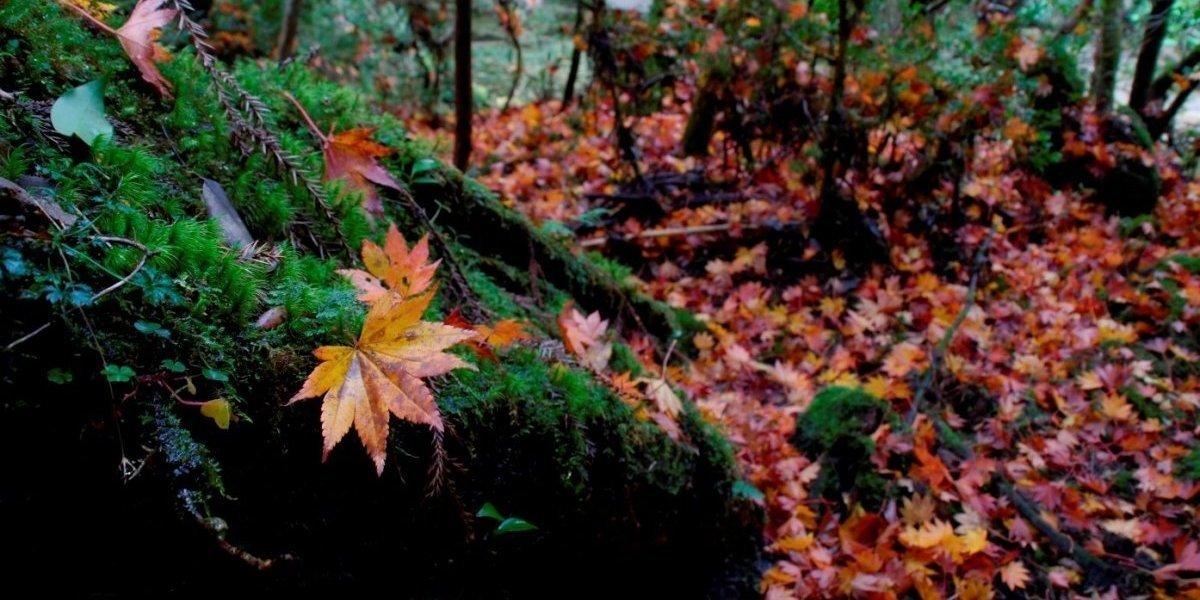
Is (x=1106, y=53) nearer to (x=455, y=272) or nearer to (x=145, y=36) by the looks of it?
(x=455, y=272)

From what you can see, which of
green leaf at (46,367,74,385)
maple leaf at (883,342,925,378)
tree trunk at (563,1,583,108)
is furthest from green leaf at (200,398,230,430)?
tree trunk at (563,1,583,108)

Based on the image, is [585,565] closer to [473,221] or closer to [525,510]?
[525,510]

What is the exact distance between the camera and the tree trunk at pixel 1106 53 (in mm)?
6645

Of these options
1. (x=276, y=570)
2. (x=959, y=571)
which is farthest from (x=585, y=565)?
(x=959, y=571)

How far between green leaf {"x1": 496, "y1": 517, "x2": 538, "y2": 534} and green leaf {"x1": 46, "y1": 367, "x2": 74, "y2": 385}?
77 cm

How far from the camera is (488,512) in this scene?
1.30 meters

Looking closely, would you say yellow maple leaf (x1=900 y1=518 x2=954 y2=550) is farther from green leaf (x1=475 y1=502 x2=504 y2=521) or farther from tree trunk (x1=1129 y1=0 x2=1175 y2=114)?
tree trunk (x1=1129 y1=0 x2=1175 y2=114)

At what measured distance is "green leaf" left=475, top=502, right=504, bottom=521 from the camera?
4.25 feet

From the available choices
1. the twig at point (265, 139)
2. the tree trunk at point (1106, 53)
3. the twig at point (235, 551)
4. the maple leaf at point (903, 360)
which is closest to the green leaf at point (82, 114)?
the twig at point (265, 139)

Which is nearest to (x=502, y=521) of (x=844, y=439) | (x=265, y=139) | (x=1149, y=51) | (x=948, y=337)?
(x=265, y=139)

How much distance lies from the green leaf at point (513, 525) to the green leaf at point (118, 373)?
72 cm

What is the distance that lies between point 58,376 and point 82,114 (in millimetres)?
559

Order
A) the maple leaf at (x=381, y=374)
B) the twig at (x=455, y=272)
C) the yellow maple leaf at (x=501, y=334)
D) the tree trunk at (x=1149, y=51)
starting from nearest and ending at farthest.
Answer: the maple leaf at (x=381, y=374) → the yellow maple leaf at (x=501, y=334) → the twig at (x=455, y=272) → the tree trunk at (x=1149, y=51)

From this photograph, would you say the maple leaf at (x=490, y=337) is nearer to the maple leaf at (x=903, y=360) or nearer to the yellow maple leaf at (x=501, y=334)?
the yellow maple leaf at (x=501, y=334)
